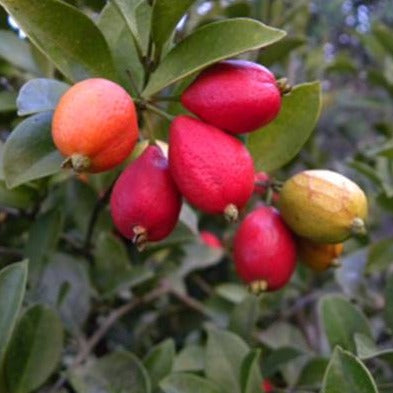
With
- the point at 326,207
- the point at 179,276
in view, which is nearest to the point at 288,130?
the point at 326,207

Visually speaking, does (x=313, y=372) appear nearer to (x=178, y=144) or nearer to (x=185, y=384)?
(x=185, y=384)

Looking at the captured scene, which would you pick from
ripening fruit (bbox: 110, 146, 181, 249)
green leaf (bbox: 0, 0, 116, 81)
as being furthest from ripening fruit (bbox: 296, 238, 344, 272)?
green leaf (bbox: 0, 0, 116, 81)

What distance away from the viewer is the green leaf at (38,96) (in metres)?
0.83

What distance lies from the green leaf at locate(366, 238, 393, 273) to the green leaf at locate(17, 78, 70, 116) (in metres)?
0.75

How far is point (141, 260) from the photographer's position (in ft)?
4.73

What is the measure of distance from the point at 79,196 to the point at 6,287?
1.43ft

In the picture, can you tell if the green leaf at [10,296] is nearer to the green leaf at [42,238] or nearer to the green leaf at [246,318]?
the green leaf at [42,238]

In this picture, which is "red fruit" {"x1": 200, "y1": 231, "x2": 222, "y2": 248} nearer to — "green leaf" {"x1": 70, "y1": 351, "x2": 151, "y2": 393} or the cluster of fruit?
"green leaf" {"x1": 70, "y1": 351, "x2": 151, "y2": 393}

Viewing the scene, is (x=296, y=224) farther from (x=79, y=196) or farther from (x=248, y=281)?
(x=79, y=196)

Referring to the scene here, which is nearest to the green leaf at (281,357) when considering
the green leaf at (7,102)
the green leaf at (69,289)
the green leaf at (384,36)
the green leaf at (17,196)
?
the green leaf at (69,289)

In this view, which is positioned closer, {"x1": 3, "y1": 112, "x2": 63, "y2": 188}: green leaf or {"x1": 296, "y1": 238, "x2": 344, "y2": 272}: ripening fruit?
{"x1": 3, "y1": 112, "x2": 63, "y2": 188}: green leaf

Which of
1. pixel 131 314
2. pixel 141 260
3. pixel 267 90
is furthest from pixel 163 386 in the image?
pixel 131 314

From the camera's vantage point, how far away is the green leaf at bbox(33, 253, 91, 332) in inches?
49.9

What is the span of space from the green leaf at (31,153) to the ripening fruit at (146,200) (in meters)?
0.09
